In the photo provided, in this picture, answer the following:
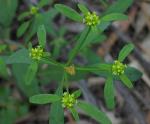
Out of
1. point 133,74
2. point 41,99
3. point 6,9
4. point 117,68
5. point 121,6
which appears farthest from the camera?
point 6,9

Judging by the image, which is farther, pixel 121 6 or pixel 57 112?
pixel 121 6

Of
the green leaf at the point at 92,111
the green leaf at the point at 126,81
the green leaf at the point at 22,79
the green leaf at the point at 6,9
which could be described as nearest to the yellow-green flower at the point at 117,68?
the green leaf at the point at 126,81

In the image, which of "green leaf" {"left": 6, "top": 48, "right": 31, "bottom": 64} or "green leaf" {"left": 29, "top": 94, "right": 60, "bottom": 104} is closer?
"green leaf" {"left": 29, "top": 94, "right": 60, "bottom": 104}

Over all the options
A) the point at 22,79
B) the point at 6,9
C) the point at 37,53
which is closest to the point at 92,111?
the point at 37,53

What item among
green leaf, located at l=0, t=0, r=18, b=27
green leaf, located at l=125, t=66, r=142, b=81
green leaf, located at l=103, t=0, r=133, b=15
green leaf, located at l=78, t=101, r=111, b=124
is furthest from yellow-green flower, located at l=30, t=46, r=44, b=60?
green leaf, located at l=0, t=0, r=18, b=27

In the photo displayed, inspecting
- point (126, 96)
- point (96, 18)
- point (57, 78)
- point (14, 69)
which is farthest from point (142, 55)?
point (96, 18)

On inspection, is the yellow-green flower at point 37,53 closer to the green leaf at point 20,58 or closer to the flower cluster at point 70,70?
the green leaf at point 20,58

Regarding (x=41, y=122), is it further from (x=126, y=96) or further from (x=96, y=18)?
(x=96, y=18)

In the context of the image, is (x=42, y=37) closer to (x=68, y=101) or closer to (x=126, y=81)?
(x=68, y=101)

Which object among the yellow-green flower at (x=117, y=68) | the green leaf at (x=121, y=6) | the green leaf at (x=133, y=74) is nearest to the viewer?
the yellow-green flower at (x=117, y=68)

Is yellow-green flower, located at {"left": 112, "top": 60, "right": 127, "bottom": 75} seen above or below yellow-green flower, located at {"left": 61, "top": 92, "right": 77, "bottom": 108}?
above

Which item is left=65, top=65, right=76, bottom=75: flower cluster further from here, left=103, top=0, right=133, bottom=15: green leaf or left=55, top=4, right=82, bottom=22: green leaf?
left=103, top=0, right=133, bottom=15: green leaf
